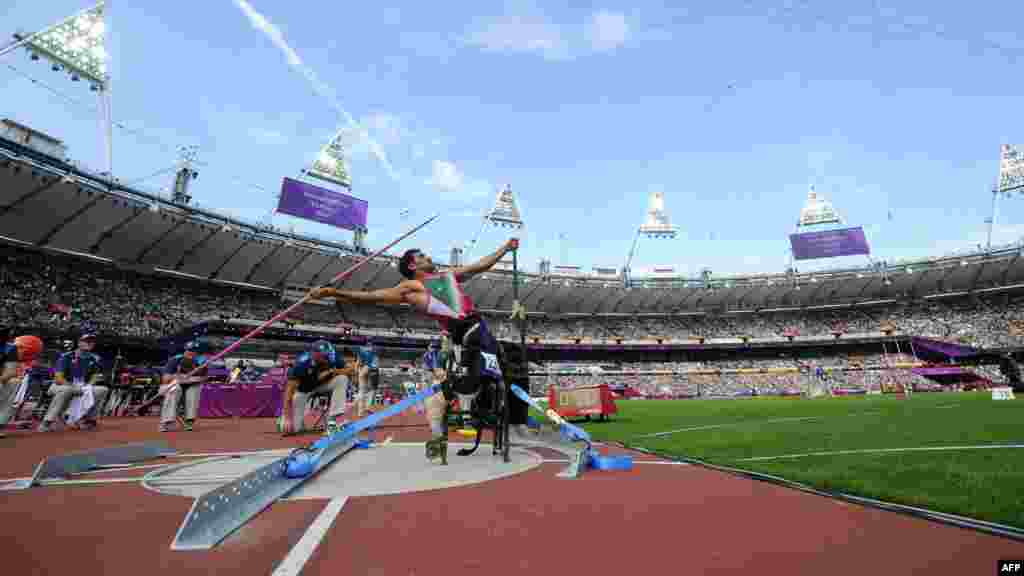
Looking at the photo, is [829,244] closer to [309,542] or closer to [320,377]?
[320,377]

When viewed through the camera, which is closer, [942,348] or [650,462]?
[650,462]

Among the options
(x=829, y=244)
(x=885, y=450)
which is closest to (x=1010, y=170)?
(x=829, y=244)

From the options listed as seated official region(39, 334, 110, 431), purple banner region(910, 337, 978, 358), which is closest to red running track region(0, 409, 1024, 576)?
seated official region(39, 334, 110, 431)

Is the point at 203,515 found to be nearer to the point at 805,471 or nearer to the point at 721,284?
the point at 805,471

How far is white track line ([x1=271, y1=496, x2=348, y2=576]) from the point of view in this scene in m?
1.69

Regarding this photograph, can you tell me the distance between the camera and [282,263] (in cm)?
3772

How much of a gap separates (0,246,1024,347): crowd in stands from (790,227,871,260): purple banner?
8.63m

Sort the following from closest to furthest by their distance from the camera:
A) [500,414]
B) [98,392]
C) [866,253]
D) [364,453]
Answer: [500,414], [364,453], [98,392], [866,253]

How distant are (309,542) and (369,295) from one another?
6.31ft

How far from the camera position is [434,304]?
3852 mm

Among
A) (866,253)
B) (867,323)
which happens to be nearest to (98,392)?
(866,253)

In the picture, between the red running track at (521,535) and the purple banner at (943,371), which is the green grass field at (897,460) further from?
the purple banner at (943,371)

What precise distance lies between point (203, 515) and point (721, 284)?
175 ft

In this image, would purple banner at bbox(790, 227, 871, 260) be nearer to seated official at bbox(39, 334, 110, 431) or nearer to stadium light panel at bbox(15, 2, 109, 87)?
seated official at bbox(39, 334, 110, 431)
